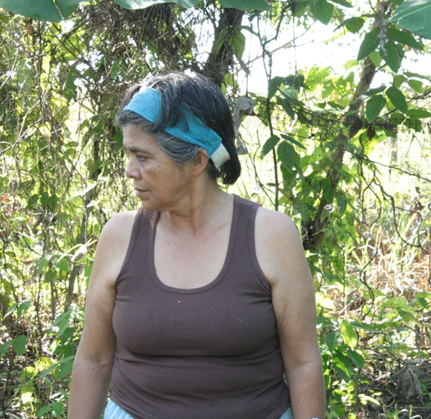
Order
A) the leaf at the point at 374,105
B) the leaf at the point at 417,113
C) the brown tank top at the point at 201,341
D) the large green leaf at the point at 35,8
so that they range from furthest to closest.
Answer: the leaf at the point at 417,113
the leaf at the point at 374,105
the brown tank top at the point at 201,341
the large green leaf at the point at 35,8

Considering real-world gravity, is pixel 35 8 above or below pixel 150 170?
above

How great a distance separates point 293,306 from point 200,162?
19.3 inches

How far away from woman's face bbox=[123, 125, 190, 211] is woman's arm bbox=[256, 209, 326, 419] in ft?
0.90

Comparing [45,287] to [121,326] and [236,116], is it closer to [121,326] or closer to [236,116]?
[236,116]

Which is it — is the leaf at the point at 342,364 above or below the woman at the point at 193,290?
below

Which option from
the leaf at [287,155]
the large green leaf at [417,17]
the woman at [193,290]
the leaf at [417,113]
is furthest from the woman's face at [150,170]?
the leaf at [417,113]

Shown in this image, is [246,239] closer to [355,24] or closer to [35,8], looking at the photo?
[35,8]

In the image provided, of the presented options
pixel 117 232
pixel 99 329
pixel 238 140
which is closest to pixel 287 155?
pixel 238 140

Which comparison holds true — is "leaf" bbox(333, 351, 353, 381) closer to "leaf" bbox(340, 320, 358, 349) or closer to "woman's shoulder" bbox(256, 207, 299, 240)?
"leaf" bbox(340, 320, 358, 349)

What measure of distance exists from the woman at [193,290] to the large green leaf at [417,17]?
2.19ft

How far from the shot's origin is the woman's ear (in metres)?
1.75

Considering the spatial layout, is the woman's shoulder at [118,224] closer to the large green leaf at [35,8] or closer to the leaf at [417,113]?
the large green leaf at [35,8]

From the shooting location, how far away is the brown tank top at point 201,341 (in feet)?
5.40

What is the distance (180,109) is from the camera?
1681 millimetres
